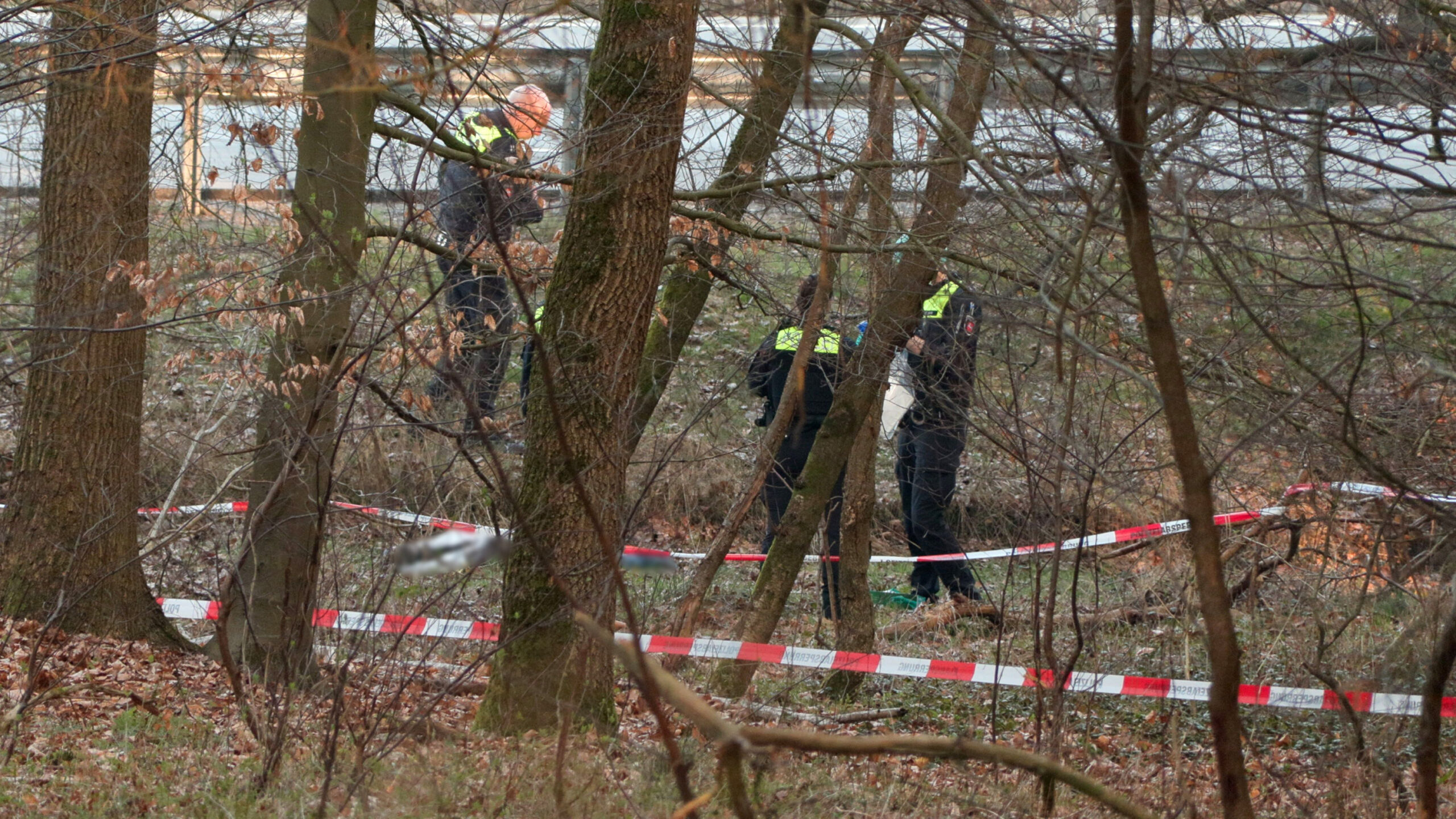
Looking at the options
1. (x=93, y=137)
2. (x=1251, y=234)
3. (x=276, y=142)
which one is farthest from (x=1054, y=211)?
(x=93, y=137)

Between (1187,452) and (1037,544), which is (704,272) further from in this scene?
(1187,452)

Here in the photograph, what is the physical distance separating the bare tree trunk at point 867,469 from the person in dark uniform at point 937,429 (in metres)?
0.34

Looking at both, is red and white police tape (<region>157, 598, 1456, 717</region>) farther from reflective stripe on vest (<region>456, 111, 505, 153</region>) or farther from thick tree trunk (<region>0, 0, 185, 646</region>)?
reflective stripe on vest (<region>456, 111, 505, 153</region>)

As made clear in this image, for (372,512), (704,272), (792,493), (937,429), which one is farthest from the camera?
(792,493)

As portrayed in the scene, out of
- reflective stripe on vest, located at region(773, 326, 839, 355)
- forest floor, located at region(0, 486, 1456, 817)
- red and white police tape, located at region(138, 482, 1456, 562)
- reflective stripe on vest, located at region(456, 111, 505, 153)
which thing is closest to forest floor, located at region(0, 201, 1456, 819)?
forest floor, located at region(0, 486, 1456, 817)

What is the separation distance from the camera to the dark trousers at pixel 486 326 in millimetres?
7004

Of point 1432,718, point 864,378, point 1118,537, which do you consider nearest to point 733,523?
point 864,378

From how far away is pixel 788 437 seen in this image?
8492 mm

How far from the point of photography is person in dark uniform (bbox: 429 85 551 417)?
573cm

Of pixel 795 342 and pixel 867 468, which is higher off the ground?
pixel 795 342

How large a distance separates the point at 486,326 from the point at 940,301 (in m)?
2.67

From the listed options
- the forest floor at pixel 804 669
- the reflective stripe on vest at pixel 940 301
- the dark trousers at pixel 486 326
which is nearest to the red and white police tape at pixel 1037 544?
the forest floor at pixel 804 669

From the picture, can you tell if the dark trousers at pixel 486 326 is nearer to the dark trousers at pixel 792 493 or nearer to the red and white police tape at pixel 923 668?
the red and white police tape at pixel 923 668

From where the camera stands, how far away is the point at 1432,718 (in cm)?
312
